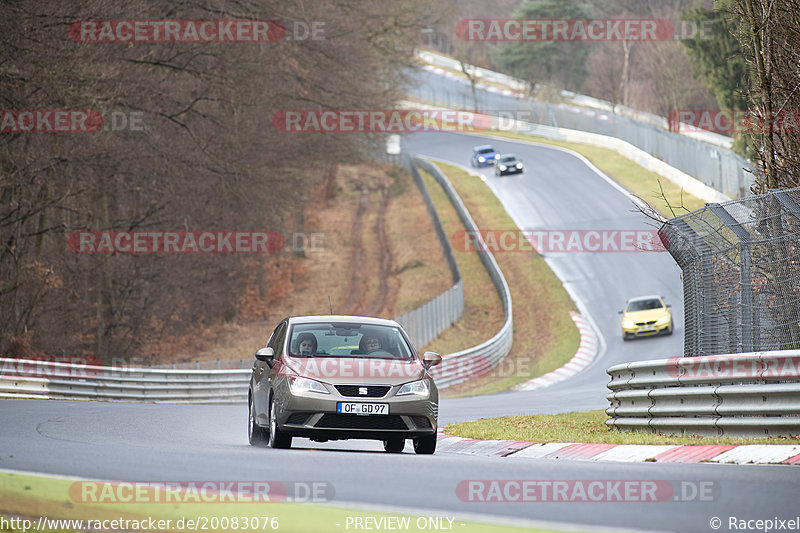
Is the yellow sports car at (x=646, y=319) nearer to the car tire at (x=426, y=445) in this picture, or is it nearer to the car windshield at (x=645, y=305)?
the car windshield at (x=645, y=305)

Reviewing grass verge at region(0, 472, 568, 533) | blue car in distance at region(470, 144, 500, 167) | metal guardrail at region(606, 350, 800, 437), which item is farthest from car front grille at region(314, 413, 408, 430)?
blue car in distance at region(470, 144, 500, 167)

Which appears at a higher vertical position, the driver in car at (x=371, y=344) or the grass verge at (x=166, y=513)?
the driver in car at (x=371, y=344)

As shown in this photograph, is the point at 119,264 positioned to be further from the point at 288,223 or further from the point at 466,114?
the point at 466,114

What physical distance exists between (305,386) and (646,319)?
2798 centimetres

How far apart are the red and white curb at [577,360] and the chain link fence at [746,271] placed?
20.8 m

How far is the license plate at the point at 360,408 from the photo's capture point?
11.6 m

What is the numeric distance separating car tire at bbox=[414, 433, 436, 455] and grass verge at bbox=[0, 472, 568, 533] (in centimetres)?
594

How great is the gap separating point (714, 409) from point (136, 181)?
81.3ft

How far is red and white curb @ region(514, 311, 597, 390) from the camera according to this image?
3416 cm

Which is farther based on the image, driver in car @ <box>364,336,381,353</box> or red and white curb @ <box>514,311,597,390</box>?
red and white curb @ <box>514,311,597,390</box>

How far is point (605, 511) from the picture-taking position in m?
6.48

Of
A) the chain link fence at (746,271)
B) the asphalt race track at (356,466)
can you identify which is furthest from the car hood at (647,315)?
the chain link fence at (746,271)

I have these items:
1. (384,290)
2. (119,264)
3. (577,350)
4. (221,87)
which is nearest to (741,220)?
(221,87)

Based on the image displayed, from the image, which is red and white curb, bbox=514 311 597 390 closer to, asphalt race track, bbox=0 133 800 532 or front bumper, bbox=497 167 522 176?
asphalt race track, bbox=0 133 800 532
